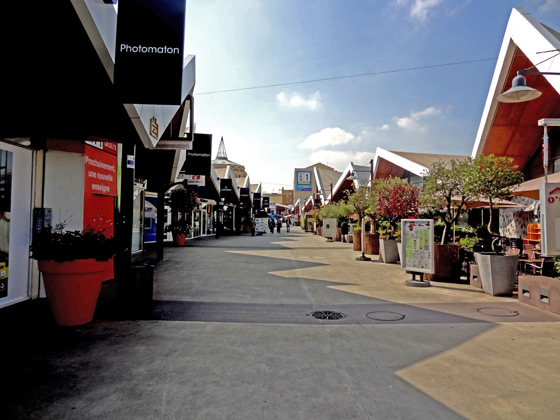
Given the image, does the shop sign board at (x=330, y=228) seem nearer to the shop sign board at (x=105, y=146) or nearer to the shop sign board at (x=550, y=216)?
the shop sign board at (x=105, y=146)

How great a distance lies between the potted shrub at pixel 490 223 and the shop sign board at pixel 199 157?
9811 millimetres

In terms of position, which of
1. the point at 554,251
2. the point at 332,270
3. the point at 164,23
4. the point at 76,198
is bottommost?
the point at 332,270

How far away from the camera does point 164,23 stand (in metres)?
3.89

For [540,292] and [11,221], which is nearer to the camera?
[11,221]

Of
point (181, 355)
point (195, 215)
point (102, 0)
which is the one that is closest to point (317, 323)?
point (181, 355)

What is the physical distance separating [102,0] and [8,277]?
179 inches

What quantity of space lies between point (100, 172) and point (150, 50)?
190 inches

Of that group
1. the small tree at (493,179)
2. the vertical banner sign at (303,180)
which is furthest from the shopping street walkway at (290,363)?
the vertical banner sign at (303,180)

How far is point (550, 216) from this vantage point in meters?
5.42

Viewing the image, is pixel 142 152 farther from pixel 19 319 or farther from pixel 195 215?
pixel 195 215

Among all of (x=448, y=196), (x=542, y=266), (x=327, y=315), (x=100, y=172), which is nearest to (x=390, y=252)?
(x=448, y=196)

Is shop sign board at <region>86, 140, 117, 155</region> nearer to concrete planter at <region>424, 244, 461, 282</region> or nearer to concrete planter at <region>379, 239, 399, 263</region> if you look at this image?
concrete planter at <region>424, 244, 461, 282</region>

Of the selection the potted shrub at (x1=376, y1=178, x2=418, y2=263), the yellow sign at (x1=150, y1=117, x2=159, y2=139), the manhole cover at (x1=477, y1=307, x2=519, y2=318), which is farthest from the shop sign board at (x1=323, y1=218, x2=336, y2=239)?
the yellow sign at (x1=150, y1=117, x2=159, y2=139)

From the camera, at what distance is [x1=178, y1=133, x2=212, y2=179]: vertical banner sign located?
14367 mm
